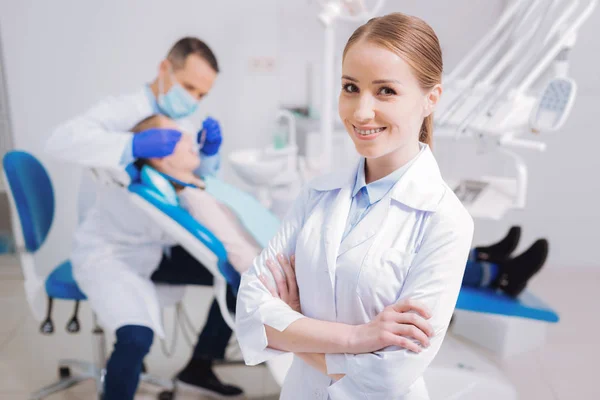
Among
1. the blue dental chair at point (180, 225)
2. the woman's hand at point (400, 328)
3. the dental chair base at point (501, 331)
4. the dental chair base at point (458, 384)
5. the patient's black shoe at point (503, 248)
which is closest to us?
the woman's hand at point (400, 328)

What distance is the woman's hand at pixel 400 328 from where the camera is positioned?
75 cm

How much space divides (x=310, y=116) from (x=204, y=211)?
5.18ft

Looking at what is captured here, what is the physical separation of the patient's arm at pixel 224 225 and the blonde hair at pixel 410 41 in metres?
0.91

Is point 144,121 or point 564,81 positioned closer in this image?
point 564,81

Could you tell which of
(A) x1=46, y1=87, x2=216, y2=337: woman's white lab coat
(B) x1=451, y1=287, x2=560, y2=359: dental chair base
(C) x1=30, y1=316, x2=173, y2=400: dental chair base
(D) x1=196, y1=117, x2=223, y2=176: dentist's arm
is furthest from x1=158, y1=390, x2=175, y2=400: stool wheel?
(B) x1=451, y1=287, x2=560, y2=359: dental chair base

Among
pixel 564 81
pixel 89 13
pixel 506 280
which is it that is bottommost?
pixel 506 280

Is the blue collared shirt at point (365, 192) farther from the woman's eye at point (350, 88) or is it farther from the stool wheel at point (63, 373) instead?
the stool wheel at point (63, 373)

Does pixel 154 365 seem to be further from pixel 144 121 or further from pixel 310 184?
pixel 310 184

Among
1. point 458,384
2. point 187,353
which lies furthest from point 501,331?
point 187,353

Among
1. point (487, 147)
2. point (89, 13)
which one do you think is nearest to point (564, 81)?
point (487, 147)

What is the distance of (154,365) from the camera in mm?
2279

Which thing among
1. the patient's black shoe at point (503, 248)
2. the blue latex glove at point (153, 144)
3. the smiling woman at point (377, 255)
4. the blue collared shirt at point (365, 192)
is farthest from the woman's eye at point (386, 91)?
the patient's black shoe at point (503, 248)

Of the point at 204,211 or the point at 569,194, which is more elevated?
the point at 204,211

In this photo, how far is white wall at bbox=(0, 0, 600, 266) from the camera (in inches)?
101
